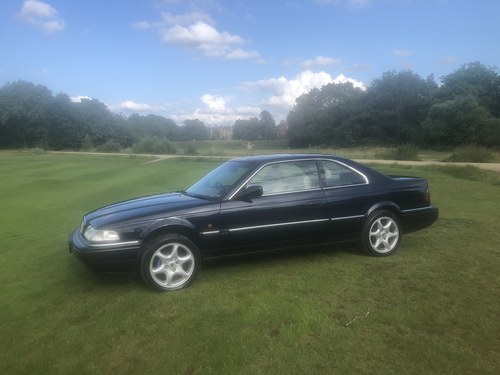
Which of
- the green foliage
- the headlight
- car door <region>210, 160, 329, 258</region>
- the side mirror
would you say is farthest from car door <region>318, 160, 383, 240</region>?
the green foliage

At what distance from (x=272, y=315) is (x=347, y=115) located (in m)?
89.5

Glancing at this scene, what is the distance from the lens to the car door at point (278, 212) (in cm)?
491

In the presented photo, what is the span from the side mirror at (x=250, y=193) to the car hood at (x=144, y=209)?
0.38 m

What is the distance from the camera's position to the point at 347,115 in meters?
89.4

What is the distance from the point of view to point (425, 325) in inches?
143

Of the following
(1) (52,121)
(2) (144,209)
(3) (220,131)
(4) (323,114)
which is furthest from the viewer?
(3) (220,131)

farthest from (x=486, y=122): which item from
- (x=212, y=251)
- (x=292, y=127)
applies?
(x=212, y=251)

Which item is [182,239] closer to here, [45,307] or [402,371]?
[45,307]

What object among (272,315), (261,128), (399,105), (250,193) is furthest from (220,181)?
(261,128)

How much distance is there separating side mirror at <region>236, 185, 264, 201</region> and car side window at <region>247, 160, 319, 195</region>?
15 centimetres

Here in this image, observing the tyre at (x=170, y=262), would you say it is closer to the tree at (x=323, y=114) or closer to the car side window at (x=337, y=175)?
the car side window at (x=337, y=175)

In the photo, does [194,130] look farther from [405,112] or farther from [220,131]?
[405,112]

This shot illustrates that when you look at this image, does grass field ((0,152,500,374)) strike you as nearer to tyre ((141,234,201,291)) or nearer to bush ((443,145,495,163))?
tyre ((141,234,201,291))

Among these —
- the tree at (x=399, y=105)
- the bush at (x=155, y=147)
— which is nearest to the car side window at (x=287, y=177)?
the bush at (x=155, y=147)
